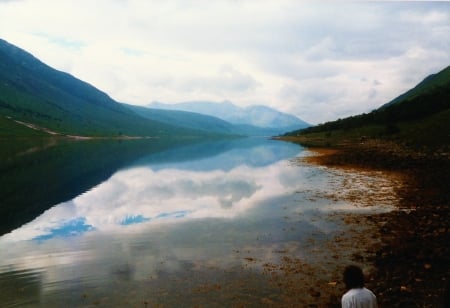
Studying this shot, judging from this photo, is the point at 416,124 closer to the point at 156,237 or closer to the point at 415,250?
the point at 415,250

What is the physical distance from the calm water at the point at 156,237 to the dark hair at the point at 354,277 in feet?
24.5

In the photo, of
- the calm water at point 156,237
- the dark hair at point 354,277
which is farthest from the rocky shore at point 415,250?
the calm water at point 156,237

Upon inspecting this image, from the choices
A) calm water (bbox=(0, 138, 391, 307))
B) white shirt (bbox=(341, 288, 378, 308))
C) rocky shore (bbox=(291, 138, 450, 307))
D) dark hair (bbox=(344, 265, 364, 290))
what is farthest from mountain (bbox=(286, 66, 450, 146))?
dark hair (bbox=(344, 265, 364, 290))

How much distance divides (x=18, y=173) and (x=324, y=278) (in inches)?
2583

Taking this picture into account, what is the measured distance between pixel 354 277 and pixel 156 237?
2175cm

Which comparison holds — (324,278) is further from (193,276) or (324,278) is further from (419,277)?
(193,276)

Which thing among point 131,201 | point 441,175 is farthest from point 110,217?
point 441,175

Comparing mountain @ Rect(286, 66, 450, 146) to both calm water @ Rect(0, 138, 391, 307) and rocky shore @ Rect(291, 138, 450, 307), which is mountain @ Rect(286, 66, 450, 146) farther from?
rocky shore @ Rect(291, 138, 450, 307)

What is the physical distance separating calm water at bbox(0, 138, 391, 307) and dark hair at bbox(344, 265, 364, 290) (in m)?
7.45

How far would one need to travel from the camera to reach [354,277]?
10727 millimetres

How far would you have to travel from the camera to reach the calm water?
758 inches

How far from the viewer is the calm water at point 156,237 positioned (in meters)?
19.3

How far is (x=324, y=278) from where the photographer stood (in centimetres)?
2002

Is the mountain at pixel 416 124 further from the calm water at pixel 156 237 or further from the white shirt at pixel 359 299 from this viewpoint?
the white shirt at pixel 359 299
